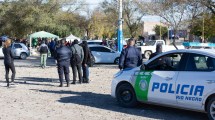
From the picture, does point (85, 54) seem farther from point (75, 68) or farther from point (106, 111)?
point (106, 111)

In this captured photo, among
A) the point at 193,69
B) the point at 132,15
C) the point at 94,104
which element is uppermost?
the point at 132,15


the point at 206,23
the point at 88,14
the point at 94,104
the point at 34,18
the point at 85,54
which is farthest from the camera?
the point at 88,14

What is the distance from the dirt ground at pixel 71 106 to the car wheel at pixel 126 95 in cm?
17

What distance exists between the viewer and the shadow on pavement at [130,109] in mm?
8766

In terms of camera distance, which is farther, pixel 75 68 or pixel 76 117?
pixel 75 68

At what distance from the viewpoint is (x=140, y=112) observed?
922cm

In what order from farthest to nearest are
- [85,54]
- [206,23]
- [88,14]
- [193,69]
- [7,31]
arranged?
1. [88,14]
2. [7,31]
3. [206,23]
4. [85,54]
5. [193,69]

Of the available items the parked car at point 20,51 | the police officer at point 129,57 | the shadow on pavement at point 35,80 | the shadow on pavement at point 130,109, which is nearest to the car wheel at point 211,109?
the shadow on pavement at point 130,109

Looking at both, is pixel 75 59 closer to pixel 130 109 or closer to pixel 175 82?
pixel 130 109

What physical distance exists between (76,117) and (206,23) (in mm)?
41771

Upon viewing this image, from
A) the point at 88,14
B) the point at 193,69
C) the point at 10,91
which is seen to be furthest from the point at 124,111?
the point at 88,14

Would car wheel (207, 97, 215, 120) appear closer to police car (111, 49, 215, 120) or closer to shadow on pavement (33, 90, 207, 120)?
police car (111, 49, 215, 120)

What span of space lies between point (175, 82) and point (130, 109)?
163 cm

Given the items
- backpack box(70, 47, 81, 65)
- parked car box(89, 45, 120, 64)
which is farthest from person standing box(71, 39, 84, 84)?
parked car box(89, 45, 120, 64)
